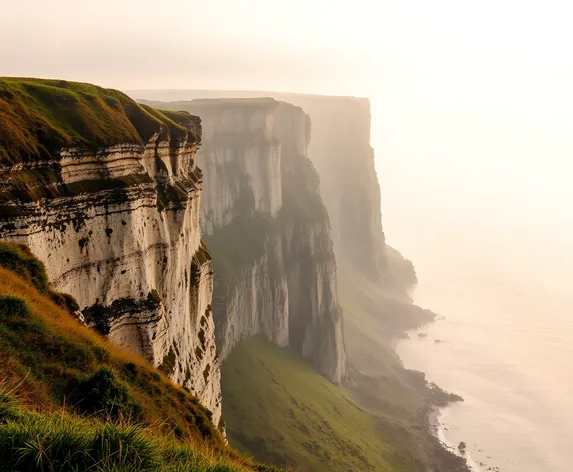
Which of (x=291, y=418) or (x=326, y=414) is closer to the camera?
(x=291, y=418)

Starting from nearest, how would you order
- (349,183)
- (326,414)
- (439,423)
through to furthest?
(326,414) < (439,423) < (349,183)

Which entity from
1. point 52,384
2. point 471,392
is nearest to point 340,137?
point 471,392

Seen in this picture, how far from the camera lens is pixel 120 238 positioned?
2931cm

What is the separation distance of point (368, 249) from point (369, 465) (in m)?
116

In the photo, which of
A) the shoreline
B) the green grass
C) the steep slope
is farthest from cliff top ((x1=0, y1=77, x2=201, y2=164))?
the shoreline

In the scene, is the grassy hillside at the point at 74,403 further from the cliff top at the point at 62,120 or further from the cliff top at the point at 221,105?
the cliff top at the point at 221,105

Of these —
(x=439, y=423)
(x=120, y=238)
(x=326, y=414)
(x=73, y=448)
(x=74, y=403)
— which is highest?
(x=120, y=238)

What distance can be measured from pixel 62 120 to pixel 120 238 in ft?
28.4

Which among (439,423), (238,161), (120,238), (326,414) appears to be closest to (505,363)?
(439,423)

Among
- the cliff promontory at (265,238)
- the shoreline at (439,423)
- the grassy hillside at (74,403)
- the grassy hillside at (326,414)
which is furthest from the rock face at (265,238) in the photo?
the grassy hillside at (74,403)

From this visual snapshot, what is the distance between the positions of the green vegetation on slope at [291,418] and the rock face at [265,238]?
9409mm

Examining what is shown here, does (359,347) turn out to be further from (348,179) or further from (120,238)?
(120,238)

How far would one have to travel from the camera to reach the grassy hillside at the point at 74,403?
31.3 feet

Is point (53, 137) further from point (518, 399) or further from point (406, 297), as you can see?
point (406, 297)
